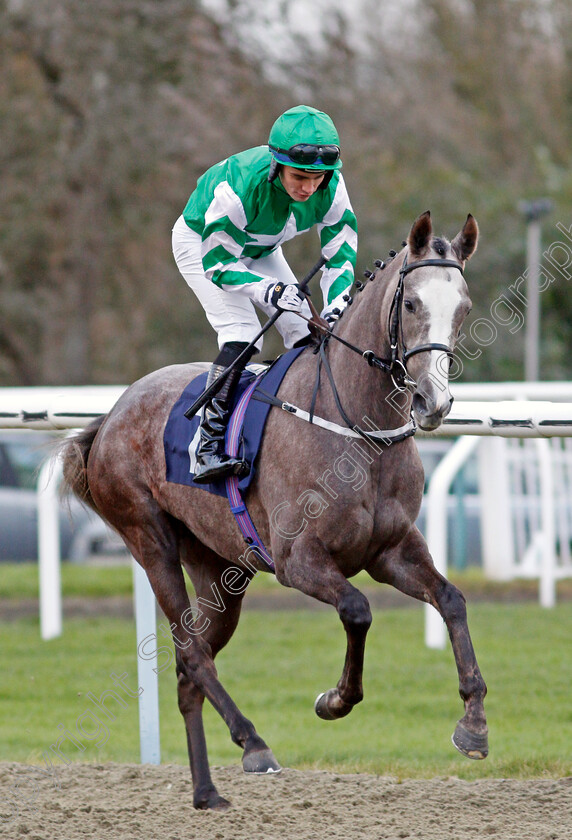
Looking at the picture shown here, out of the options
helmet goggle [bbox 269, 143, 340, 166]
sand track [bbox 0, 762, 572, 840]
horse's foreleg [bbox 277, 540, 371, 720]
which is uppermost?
helmet goggle [bbox 269, 143, 340, 166]

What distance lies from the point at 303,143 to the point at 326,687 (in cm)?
361

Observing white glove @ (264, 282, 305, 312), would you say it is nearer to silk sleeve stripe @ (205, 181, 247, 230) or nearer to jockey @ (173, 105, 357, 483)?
jockey @ (173, 105, 357, 483)

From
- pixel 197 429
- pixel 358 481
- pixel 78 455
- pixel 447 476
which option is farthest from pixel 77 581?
pixel 358 481

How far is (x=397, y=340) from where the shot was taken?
3.26 meters

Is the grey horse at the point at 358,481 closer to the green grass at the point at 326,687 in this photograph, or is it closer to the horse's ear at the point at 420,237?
the horse's ear at the point at 420,237

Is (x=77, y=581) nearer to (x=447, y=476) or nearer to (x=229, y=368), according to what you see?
(x=447, y=476)

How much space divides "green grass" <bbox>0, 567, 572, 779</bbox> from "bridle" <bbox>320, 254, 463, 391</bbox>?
1861 mm

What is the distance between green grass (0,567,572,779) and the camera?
15.8ft

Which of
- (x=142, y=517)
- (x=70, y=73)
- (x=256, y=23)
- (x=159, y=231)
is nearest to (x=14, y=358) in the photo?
(x=159, y=231)

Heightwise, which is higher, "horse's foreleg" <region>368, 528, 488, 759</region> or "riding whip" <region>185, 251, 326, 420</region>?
"riding whip" <region>185, 251, 326, 420</region>

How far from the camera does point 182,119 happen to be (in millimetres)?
16641

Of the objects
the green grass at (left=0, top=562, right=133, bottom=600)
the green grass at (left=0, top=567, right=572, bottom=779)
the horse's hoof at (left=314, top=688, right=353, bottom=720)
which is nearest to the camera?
the horse's hoof at (left=314, top=688, right=353, bottom=720)

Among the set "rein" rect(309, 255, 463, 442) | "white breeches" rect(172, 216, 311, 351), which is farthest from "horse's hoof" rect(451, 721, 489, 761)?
"white breeches" rect(172, 216, 311, 351)

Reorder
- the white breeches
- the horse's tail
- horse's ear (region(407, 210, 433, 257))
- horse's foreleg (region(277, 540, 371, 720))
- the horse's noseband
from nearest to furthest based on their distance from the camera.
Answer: the horse's noseband
horse's ear (region(407, 210, 433, 257))
horse's foreleg (region(277, 540, 371, 720))
the white breeches
the horse's tail
